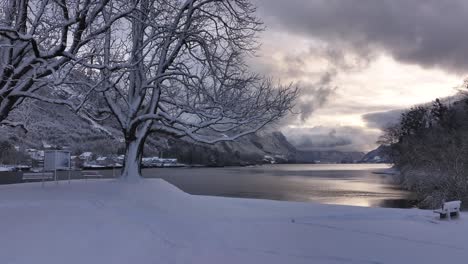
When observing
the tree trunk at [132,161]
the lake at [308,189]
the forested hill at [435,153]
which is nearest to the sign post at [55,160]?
the tree trunk at [132,161]

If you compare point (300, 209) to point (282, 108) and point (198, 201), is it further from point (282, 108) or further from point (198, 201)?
point (282, 108)

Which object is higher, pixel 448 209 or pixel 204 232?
pixel 448 209

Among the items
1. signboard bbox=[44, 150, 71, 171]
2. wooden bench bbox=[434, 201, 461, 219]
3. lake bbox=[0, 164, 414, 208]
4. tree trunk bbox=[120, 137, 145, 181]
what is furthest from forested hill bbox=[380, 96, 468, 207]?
signboard bbox=[44, 150, 71, 171]

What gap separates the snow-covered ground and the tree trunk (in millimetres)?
5875

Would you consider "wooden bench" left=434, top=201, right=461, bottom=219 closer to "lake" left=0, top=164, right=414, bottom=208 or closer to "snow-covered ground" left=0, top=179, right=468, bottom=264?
"snow-covered ground" left=0, top=179, right=468, bottom=264

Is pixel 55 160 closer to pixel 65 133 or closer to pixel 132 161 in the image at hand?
pixel 132 161

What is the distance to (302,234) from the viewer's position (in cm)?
1143

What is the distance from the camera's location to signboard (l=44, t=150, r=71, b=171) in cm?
2023

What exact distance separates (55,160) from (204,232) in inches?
483

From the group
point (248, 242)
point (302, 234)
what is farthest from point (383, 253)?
point (248, 242)

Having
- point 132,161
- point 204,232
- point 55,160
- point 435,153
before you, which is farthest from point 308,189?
point 204,232

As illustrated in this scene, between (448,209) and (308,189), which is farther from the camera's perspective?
(308,189)

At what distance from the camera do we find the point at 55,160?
20.2 meters

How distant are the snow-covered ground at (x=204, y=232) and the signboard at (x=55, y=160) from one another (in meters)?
4.07
